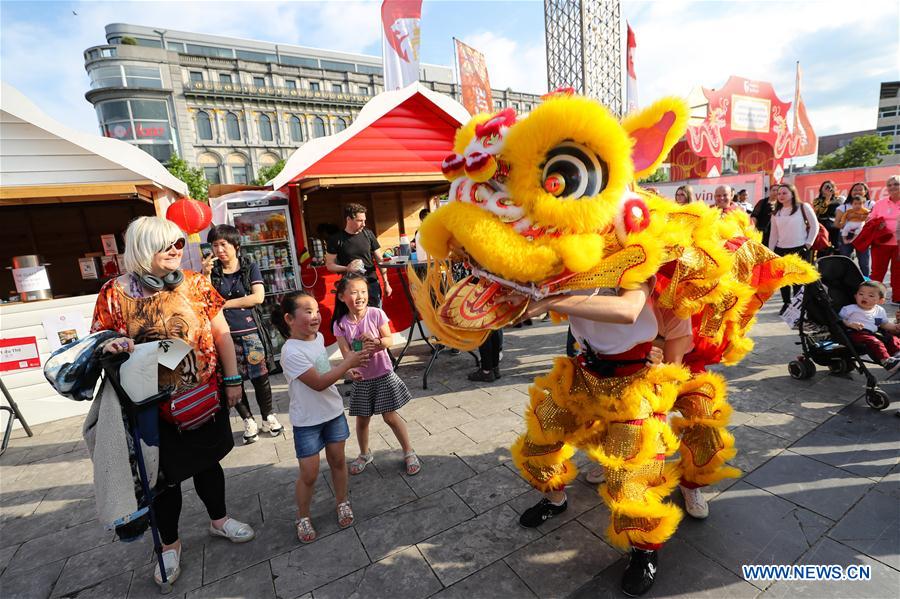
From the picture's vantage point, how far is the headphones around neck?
6.92ft

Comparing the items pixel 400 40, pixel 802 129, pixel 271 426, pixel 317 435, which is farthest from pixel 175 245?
pixel 802 129

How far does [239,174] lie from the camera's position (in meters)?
41.3

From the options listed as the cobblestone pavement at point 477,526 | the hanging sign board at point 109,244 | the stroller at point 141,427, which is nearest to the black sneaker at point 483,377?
the cobblestone pavement at point 477,526

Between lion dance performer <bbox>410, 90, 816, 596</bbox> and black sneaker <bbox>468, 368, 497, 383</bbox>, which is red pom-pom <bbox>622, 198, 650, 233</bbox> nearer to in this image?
lion dance performer <bbox>410, 90, 816, 596</bbox>

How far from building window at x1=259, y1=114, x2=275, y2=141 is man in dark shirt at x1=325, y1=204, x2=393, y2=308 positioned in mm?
43908

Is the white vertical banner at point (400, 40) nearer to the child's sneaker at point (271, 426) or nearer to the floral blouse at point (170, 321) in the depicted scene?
the child's sneaker at point (271, 426)

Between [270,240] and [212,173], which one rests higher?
[212,173]

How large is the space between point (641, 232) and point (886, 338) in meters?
3.49

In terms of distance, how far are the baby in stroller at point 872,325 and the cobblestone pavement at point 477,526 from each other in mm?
417

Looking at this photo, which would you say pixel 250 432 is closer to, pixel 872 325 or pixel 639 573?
pixel 639 573

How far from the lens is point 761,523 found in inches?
92.1

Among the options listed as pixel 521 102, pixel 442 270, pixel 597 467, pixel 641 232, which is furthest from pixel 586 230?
pixel 521 102

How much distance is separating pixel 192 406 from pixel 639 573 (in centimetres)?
234

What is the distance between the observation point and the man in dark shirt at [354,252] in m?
4.77
